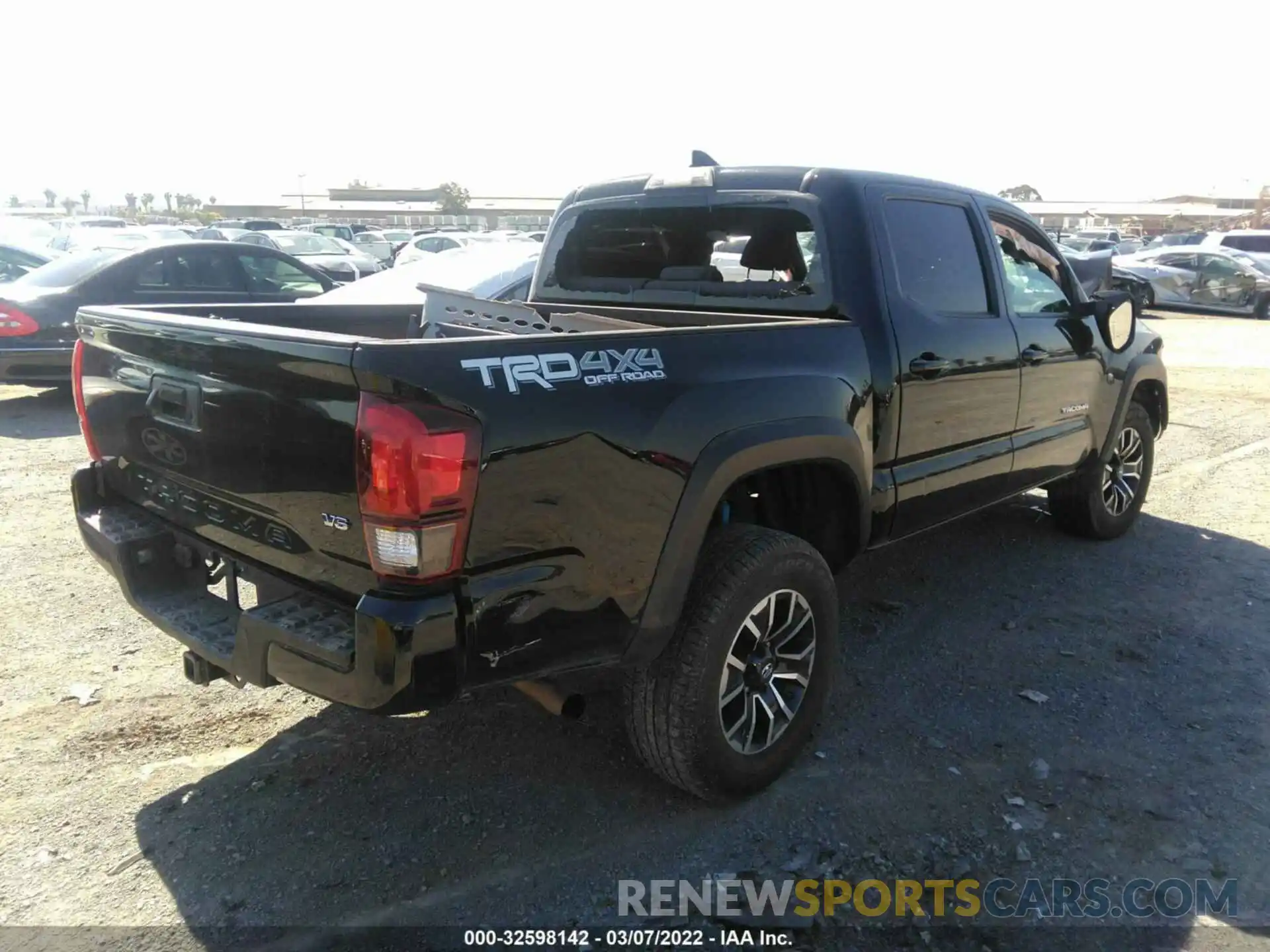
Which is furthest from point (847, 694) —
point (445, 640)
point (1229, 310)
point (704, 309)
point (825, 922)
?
point (1229, 310)

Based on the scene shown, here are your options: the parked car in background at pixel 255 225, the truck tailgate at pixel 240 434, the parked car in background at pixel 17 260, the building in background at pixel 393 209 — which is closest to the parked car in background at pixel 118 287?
the parked car in background at pixel 17 260

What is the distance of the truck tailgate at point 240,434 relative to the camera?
90.0 inches

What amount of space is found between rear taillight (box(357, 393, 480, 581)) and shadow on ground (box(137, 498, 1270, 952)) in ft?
3.52

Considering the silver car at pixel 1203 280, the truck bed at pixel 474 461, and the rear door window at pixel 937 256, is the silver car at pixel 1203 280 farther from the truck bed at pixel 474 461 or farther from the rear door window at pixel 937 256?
the truck bed at pixel 474 461

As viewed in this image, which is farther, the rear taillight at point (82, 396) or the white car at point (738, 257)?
the white car at point (738, 257)

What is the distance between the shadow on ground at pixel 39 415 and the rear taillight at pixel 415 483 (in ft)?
22.4

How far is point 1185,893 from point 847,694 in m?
1.34

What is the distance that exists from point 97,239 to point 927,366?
67.3 feet

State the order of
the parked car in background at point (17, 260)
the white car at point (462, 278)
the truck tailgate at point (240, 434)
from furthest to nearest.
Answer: the parked car in background at point (17, 260) → the white car at point (462, 278) → the truck tailgate at point (240, 434)

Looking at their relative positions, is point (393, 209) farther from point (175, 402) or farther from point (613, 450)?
point (613, 450)

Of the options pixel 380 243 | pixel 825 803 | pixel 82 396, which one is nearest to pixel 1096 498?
pixel 825 803

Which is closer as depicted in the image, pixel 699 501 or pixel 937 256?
pixel 699 501

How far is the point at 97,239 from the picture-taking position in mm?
19562

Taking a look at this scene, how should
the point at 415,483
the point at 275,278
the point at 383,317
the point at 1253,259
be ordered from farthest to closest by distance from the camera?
the point at 1253,259 → the point at 275,278 → the point at 383,317 → the point at 415,483
